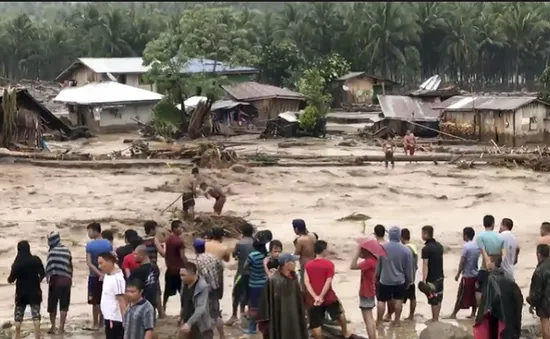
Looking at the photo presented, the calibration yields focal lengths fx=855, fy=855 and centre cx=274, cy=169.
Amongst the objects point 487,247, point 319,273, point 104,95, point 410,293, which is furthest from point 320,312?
point 104,95

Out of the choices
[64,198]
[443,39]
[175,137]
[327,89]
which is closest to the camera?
[64,198]

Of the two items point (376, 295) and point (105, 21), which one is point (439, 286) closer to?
point (376, 295)

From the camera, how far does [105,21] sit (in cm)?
6625

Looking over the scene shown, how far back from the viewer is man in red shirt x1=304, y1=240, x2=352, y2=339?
9.02 m

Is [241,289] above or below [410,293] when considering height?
above

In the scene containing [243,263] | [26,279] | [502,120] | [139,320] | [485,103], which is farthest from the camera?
[485,103]

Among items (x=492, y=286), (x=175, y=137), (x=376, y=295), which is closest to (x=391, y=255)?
(x=376, y=295)

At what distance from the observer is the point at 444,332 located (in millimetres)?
9742

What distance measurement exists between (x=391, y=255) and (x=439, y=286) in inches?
40.2

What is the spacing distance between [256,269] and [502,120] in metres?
29.3

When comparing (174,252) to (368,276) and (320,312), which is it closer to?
(320,312)

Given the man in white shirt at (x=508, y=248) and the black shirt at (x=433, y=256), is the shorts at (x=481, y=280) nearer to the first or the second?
the man in white shirt at (x=508, y=248)

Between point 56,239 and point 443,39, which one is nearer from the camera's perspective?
point 56,239

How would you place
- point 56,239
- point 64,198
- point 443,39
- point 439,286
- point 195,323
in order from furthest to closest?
point 443,39
point 64,198
point 439,286
point 56,239
point 195,323
